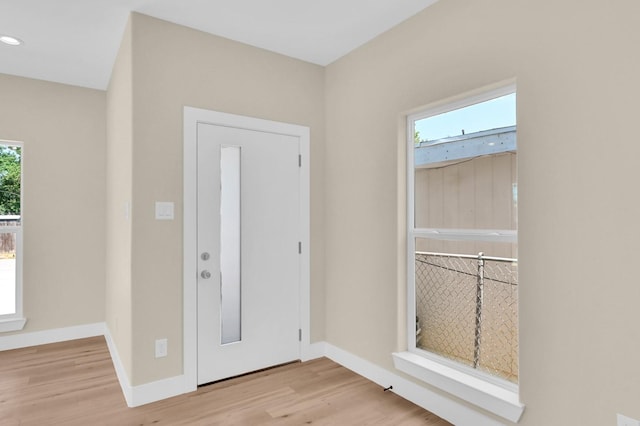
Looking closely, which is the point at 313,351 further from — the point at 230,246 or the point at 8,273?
the point at 8,273

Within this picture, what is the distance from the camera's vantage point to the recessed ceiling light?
115 inches

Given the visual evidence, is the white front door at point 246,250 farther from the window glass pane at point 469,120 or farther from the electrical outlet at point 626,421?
the electrical outlet at point 626,421

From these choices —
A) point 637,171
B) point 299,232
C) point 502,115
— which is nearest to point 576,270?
point 637,171

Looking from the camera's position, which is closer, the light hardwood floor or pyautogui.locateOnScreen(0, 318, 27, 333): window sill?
the light hardwood floor

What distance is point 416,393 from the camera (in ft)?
8.27

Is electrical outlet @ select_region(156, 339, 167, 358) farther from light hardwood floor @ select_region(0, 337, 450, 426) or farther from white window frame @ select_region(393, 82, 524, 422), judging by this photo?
white window frame @ select_region(393, 82, 524, 422)

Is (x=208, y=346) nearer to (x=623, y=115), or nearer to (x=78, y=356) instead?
(x=78, y=356)

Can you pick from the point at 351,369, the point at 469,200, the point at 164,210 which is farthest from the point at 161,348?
the point at 469,200

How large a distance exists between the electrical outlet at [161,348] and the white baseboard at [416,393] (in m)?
1.44

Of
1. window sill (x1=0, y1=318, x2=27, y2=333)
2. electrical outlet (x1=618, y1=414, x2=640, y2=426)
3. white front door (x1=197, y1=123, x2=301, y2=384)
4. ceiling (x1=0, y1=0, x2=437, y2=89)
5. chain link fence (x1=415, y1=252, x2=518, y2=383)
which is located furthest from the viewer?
window sill (x1=0, y1=318, x2=27, y2=333)

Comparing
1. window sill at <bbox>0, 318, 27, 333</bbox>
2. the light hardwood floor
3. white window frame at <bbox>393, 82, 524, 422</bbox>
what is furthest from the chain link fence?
window sill at <bbox>0, 318, 27, 333</bbox>

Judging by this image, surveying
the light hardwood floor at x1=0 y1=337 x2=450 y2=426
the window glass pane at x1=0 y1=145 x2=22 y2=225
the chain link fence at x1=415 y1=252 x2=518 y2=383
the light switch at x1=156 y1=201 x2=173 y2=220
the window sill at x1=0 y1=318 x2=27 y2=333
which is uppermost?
the window glass pane at x1=0 y1=145 x2=22 y2=225

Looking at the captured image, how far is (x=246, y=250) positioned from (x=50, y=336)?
2498 mm

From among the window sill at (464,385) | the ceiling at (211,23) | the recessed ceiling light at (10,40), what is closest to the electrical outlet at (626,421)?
the window sill at (464,385)
